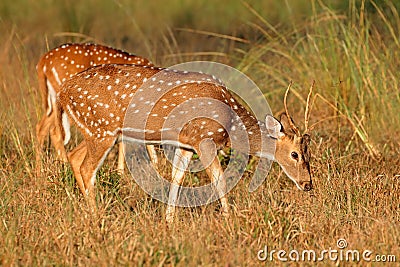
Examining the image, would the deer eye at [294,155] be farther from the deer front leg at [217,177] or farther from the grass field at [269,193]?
the deer front leg at [217,177]

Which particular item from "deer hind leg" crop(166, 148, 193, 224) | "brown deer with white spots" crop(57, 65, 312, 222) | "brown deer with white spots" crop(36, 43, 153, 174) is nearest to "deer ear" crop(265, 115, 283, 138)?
"brown deer with white spots" crop(57, 65, 312, 222)

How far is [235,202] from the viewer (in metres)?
6.56

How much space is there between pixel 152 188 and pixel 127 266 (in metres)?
2.00

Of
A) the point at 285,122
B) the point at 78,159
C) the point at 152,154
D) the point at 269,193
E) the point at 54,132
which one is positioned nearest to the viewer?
the point at 269,193

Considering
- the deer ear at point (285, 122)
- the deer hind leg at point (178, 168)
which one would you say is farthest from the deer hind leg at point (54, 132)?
the deer ear at point (285, 122)

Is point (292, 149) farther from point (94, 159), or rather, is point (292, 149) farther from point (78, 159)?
point (78, 159)

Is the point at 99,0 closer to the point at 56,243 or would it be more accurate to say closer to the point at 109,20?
the point at 109,20

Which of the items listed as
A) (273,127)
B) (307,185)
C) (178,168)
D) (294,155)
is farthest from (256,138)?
(178,168)

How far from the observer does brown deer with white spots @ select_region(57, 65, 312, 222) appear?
6.65m

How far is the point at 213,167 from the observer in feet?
22.2

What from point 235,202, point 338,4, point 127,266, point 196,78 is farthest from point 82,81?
point 338,4

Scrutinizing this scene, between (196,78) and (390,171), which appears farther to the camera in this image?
(390,171)

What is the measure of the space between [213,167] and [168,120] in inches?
20.8

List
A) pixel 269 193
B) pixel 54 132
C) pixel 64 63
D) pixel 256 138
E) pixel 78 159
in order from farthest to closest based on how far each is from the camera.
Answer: pixel 64 63 → pixel 54 132 → pixel 78 159 → pixel 256 138 → pixel 269 193
